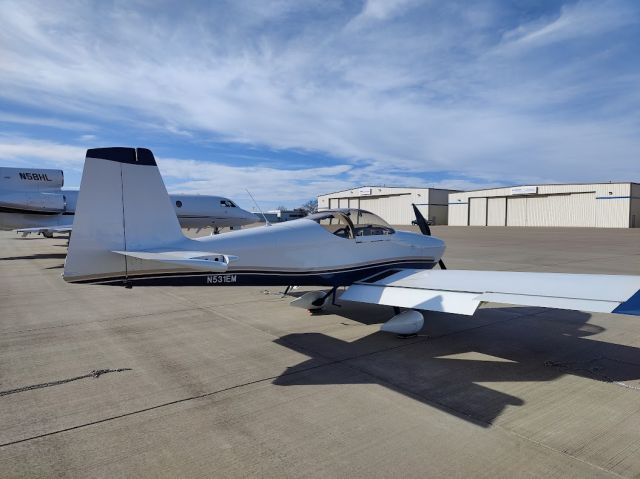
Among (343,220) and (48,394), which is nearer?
(48,394)

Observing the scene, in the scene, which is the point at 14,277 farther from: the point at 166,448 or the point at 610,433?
the point at 610,433

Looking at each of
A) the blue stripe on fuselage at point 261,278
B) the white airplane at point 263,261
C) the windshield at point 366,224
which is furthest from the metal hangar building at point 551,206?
the white airplane at point 263,261

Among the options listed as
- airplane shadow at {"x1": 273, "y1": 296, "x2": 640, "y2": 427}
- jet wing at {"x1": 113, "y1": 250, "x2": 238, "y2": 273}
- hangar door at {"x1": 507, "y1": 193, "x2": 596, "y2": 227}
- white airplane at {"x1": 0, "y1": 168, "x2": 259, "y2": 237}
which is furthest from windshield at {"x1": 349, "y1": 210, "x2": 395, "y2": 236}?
hangar door at {"x1": 507, "y1": 193, "x2": 596, "y2": 227}

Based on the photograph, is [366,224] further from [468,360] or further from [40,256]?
[40,256]

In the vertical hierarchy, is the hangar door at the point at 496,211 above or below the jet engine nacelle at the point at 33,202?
above

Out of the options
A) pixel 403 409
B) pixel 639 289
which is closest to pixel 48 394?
pixel 403 409

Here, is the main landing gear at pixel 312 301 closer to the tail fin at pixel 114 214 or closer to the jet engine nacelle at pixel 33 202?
the tail fin at pixel 114 214

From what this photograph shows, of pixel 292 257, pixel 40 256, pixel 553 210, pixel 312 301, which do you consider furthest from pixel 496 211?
pixel 292 257

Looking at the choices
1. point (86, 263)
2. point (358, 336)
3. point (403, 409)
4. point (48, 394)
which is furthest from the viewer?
point (358, 336)

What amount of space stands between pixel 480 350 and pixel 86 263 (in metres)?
5.67

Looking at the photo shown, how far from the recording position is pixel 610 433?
3596mm

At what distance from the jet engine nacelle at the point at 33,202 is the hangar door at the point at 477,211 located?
57041 millimetres

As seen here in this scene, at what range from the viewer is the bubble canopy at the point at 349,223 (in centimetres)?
760

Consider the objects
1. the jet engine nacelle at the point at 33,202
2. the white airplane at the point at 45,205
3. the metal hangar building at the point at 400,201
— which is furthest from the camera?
the metal hangar building at the point at 400,201
